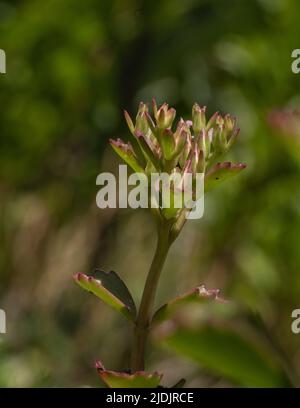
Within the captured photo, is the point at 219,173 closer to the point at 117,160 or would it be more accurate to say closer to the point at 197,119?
the point at 197,119

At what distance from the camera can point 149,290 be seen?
54 centimetres

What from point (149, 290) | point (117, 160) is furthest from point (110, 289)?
point (117, 160)

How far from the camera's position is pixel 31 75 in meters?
1.82

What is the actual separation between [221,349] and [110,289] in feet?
0.70

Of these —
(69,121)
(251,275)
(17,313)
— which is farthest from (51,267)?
(251,275)

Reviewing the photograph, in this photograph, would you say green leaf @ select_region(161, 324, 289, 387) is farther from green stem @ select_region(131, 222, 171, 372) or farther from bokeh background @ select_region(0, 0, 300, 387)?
bokeh background @ select_region(0, 0, 300, 387)

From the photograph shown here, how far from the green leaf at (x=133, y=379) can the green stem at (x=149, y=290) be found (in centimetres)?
2

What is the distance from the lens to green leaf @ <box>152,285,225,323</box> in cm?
54

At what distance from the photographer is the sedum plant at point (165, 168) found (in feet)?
1.77

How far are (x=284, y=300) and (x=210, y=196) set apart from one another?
27cm

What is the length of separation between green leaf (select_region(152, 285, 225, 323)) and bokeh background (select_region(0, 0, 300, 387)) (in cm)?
104

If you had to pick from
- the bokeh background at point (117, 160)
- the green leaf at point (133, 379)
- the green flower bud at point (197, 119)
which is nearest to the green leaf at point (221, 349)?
the green leaf at point (133, 379)

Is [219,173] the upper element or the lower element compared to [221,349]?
upper
